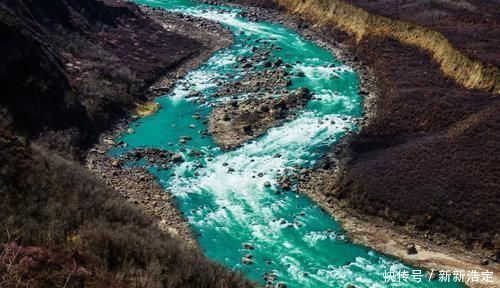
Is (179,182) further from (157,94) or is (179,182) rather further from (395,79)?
(395,79)

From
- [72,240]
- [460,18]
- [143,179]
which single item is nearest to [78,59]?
[143,179]

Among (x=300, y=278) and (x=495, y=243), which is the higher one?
(x=495, y=243)

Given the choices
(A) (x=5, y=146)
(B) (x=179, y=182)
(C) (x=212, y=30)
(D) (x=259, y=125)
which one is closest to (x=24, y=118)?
(B) (x=179, y=182)

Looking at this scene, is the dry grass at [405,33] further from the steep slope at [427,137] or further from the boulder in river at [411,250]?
the boulder in river at [411,250]

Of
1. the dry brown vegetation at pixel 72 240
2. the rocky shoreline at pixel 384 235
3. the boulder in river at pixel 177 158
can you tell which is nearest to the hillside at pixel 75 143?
the dry brown vegetation at pixel 72 240

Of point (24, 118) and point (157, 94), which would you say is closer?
point (24, 118)

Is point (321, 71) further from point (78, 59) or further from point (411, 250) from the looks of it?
point (411, 250)
